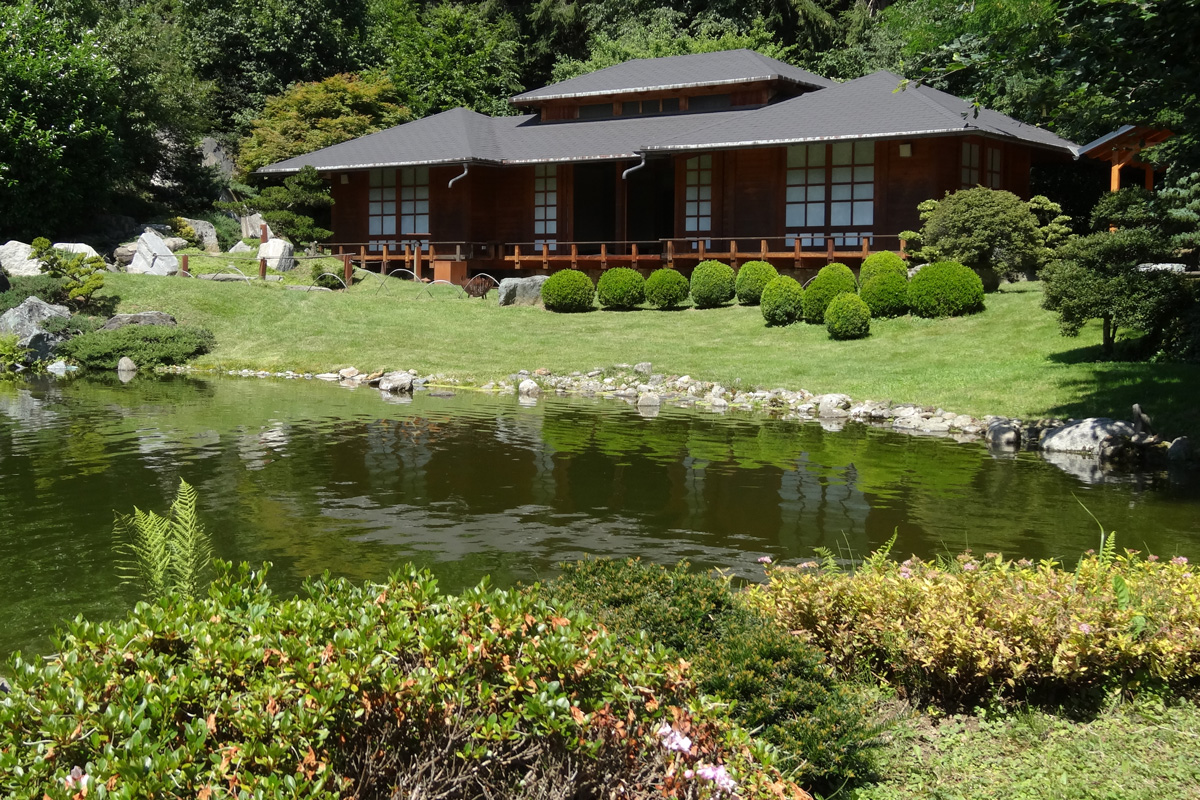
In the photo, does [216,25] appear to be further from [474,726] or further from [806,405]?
[474,726]

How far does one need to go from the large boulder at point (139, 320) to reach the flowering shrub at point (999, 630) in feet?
81.3

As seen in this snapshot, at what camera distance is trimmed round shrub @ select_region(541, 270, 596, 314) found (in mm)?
29312

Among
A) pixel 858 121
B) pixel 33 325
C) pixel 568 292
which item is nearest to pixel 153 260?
pixel 33 325

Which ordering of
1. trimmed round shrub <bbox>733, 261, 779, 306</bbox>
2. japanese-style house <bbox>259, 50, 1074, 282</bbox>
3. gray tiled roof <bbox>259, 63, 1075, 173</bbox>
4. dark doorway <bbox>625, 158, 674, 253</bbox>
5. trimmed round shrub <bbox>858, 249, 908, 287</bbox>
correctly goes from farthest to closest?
dark doorway <bbox>625, 158, 674, 253</bbox>
japanese-style house <bbox>259, 50, 1074, 282</bbox>
gray tiled roof <bbox>259, 63, 1075, 173</bbox>
trimmed round shrub <bbox>733, 261, 779, 306</bbox>
trimmed round shrub <bbox>858, 249, 908, 287</bbox>

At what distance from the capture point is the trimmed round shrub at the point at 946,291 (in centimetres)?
2398

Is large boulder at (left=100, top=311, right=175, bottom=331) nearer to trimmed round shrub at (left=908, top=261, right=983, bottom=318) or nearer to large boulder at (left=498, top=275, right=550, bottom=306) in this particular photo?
large boulder at (left=498, top=275, right=550, bottom=306)

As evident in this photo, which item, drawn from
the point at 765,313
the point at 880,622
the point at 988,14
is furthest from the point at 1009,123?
the point at 880,622

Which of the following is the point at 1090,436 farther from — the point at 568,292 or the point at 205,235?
the point at 205,235

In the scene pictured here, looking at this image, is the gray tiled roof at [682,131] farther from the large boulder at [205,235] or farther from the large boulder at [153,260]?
the large boulder at [153,260]

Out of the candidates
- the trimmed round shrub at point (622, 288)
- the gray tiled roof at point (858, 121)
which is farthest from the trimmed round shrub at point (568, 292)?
the gray tiled roof at point (858, 121)

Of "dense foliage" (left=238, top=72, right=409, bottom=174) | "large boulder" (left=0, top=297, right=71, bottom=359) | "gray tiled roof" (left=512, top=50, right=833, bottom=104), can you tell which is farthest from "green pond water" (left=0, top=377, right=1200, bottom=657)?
"dense foliage" (left=238, top=72, right=409, bottom=174)

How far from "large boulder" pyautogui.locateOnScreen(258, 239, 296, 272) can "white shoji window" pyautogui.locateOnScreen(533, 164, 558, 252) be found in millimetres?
7967

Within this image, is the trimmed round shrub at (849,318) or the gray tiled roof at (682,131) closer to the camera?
the trimmed round shrub at (849,318)

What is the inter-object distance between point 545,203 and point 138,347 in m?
14.7
